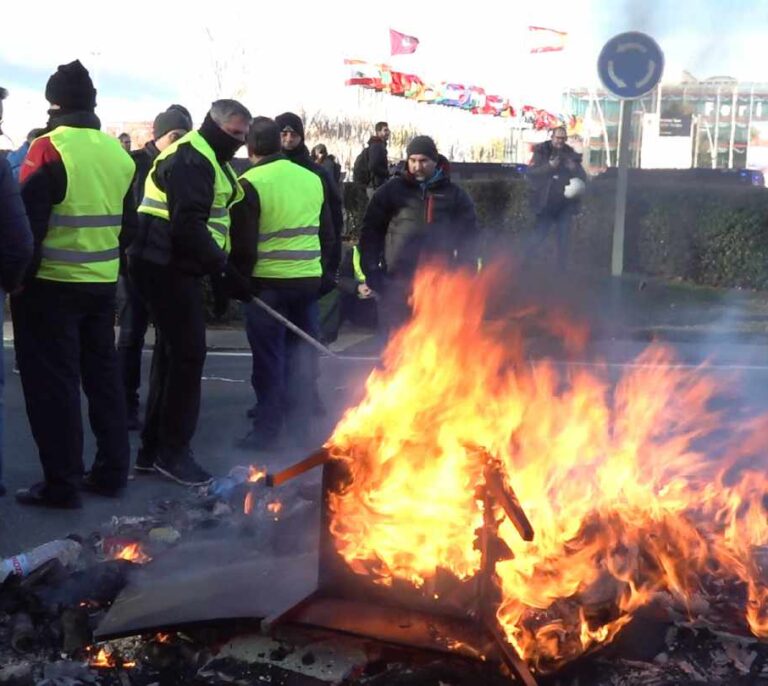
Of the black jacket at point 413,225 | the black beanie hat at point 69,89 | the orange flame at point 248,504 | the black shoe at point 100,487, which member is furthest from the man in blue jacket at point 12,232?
the black jacket at point 413,225

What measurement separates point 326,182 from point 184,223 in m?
1.85

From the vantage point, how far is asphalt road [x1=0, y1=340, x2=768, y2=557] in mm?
5414

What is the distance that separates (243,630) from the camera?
387cm

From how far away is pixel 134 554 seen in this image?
4.71 metres

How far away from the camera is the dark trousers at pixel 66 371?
5375 mm

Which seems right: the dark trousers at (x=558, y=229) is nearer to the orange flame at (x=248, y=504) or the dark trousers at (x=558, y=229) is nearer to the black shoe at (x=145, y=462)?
the black shoe at (x=145, y=462)

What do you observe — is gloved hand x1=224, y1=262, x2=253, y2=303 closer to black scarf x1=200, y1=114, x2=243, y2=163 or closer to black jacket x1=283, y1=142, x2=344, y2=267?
black scarf x1=200, y1=114, x2=243, y2=163

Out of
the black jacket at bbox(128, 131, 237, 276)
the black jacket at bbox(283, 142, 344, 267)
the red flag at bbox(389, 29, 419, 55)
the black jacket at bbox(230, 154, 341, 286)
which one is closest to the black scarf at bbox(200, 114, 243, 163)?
the black jacket at bbox(128, 131, 237, 276)

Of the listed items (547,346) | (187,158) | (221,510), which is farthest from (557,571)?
(547,346)

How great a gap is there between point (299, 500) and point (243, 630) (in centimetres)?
128

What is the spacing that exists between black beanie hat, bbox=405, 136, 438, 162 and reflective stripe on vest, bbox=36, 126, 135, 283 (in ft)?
7.01

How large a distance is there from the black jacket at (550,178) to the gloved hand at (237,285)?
29.6 ft

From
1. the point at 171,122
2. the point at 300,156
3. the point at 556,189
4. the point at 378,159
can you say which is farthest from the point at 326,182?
the point at 378,159

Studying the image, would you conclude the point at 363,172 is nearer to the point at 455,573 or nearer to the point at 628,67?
the point at 628,67
